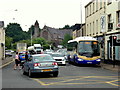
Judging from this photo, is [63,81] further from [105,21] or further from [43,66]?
[105,21]

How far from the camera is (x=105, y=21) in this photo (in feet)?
125

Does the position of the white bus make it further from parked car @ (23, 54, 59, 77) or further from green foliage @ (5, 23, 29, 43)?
green foliage @ (5, 23, 29, 43)

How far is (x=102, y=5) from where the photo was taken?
135ft

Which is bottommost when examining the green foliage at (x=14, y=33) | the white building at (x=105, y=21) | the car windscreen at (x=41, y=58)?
the car windscreen at (x=41, y=58)

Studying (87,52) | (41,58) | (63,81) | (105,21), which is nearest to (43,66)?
(41,58)

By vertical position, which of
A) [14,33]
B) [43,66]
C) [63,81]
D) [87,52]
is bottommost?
[63,81]

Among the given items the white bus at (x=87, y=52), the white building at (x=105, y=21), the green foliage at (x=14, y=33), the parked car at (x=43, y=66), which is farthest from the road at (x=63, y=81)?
the green foliage at (x=14, y=33)

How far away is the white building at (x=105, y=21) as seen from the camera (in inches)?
1347

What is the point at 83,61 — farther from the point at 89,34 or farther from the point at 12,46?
the point at 12,46

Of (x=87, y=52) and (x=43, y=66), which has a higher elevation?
(x=87, y=52)

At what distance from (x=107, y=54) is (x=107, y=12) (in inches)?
203

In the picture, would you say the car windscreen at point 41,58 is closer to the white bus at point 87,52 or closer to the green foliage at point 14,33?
the white bus at point 87,52

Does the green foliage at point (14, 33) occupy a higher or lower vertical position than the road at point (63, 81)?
higher

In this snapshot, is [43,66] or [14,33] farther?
[14,33]
